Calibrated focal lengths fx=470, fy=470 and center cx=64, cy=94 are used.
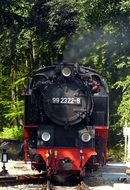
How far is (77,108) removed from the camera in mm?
11492

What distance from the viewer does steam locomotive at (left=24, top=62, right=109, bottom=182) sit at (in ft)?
36.6

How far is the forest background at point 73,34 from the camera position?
19.1 metres

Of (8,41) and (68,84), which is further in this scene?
(8,41)

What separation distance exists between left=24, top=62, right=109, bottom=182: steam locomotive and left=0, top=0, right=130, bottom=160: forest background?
6019 millimetres

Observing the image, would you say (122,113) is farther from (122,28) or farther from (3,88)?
(3,88)

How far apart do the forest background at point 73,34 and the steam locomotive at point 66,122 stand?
6.02 m

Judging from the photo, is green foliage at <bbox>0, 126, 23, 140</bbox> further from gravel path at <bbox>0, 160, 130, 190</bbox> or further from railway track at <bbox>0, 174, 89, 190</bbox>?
railway track at <bbox>0, 174, 89, 190</bbox>

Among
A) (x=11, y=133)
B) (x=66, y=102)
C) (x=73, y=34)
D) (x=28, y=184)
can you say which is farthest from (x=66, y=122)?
(x=11, y=133)

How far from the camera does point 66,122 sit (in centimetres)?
1141

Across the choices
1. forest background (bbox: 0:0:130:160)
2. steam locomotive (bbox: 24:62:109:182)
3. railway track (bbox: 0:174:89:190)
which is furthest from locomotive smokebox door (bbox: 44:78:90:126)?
forest background (bbox: 0:0:130:160)

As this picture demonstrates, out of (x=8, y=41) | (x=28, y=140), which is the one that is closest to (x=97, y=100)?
(x=28, y=140)

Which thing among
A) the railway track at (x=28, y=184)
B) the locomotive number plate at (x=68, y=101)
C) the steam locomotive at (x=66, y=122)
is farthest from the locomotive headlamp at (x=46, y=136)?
the railway track at (x=28, y=184)

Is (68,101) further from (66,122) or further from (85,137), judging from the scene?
(85,137)

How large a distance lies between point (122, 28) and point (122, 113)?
12.0ft
